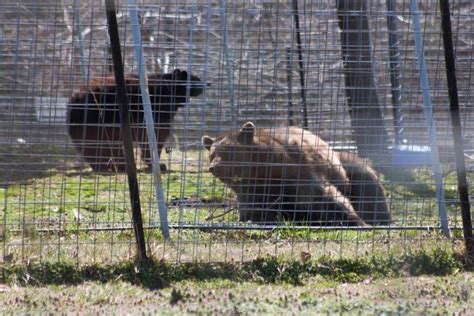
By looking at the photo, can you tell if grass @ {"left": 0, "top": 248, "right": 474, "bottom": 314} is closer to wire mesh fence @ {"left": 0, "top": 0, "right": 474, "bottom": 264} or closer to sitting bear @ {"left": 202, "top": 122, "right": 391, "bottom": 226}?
wire mesh fence @ {"left": 0, "top": 0, "right": 474, "bottom": 264}

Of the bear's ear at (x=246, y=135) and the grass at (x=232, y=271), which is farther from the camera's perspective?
the bear's ear at (x=246, y=135)

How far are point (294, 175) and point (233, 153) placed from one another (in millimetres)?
780

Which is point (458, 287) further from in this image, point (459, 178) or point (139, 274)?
point (139, 274)

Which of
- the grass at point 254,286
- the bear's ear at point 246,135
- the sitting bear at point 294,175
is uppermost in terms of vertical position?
the bear's ear at point 246,135

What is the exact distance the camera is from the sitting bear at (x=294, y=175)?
866 cm

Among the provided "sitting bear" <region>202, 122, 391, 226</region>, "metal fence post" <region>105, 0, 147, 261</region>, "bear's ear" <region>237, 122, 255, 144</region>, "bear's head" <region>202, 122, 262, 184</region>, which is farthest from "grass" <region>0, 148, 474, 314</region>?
"bear's ear" <region>237, 122, 255, 144</region>

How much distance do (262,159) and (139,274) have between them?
3.09 metres

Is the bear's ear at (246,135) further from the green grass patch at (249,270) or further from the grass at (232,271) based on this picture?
the green grass patch at (249,270)

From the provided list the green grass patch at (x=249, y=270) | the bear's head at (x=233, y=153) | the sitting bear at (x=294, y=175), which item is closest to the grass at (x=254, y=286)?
the green grass patch at (x=249, y=270)

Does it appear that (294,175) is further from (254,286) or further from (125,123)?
(125,123)

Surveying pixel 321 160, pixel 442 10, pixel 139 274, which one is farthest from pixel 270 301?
pixel 321 160

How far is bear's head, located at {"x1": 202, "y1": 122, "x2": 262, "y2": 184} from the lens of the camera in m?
8.84

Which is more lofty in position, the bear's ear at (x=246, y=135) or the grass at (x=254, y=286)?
the bear's ear at (x=246, y=135)

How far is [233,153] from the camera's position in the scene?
9.29 m
